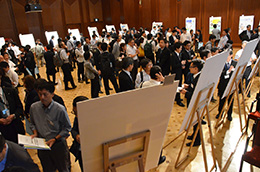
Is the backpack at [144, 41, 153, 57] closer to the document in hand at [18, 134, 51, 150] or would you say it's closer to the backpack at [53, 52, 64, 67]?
the backpack at [53, 52, 64, 67]

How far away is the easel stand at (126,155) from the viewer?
1.41 meters

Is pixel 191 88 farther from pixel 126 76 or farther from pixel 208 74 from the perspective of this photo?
pixel 126 76

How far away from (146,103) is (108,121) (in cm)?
31

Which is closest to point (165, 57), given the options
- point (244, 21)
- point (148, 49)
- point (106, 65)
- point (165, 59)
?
point (165, 59)

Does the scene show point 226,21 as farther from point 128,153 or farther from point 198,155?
point 128,153

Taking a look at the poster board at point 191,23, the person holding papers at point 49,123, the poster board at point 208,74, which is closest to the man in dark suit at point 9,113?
the person holding papers at point 49,123

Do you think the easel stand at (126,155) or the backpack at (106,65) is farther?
the backpack at (106,65)

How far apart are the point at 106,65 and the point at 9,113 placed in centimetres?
296

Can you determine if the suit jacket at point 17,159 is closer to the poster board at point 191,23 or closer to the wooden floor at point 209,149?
the wooden floor at point 209,149

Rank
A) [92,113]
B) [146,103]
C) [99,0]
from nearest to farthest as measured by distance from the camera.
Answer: [92,113], [146,103], [99,0]

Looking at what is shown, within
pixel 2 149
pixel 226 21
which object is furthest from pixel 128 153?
pixel 226 21

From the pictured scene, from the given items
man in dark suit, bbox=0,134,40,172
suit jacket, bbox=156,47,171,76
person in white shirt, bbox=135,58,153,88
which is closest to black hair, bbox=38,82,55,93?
man in dark suit, bbox=0,134,40,172

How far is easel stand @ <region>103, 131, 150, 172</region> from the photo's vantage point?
1.41 metres

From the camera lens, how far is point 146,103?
1.47m
